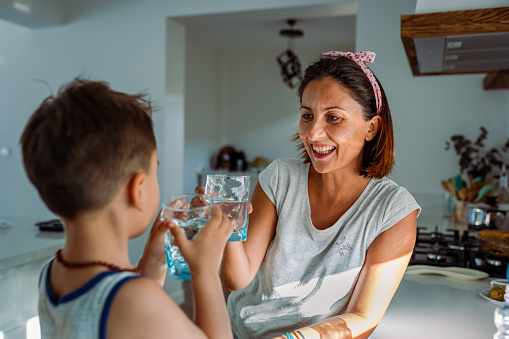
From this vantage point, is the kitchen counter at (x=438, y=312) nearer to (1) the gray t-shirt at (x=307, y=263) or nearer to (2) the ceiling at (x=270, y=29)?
(1) the gray t-shirt at (x=307, y=263)

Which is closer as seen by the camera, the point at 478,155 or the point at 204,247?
the point at 204,247

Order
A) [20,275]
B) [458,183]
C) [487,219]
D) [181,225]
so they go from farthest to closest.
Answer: [458,183] → [487,219] → [20,275] → [181,225]

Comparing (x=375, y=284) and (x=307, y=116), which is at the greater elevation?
(x=307, y=116)

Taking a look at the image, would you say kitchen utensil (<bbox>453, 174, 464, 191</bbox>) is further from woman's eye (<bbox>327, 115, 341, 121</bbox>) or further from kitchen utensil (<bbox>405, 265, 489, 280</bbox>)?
woman's eye (<bbox>327, 115, 341, 121</bbox>)

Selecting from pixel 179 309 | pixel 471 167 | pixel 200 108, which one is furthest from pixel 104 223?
pixel 200 108

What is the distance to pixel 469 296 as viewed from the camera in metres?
1.46

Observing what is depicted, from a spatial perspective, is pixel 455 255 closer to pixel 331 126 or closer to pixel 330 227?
pixel 330 227

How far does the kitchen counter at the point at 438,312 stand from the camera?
117 centimetres

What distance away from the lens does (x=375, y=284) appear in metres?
1.12

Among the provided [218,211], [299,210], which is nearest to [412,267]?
[299,210]

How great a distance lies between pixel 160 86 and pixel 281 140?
3052 mm

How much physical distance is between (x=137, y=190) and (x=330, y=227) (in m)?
0.65

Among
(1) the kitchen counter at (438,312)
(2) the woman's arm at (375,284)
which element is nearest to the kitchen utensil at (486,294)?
(1) the kitchen counter at (438,312)

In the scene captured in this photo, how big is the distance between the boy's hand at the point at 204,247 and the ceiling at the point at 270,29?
113 inches
